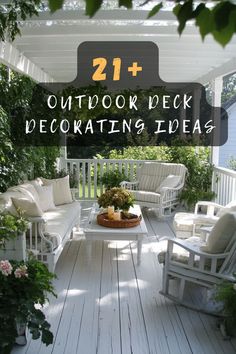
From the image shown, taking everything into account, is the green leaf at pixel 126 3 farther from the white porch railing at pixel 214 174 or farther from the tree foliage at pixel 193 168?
the tree foliage at pixel 193 168

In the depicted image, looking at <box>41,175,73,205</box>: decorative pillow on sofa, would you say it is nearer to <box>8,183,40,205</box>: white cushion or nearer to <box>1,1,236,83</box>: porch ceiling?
<box>8,183,40,205</box>: white cushion

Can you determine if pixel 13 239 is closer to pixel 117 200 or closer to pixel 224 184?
pixel 117 200

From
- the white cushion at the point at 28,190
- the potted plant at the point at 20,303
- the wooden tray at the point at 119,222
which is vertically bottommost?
the potted plant at the point at 20,303

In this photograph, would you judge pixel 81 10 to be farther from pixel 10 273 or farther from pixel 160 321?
pixel 160 321

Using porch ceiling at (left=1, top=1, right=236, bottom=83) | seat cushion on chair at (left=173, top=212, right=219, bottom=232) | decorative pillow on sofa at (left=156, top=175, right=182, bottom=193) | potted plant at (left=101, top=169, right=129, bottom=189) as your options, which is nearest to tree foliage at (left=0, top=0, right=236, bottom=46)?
porch ceiling at (left=1, top=1, right=236, bottom=83)

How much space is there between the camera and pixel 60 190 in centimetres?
562

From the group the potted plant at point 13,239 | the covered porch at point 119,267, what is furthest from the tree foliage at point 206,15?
the potted plant at point 13,239

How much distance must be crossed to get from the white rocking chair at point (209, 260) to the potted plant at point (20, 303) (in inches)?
49.0

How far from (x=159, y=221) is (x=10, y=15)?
4.19 metres

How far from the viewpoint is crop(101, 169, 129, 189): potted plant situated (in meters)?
7.82

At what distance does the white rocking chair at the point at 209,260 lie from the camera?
314 cm

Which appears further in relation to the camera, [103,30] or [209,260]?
[103,30]

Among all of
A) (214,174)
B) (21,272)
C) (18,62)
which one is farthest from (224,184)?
(21,272)

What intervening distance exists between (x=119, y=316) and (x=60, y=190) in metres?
2.78
